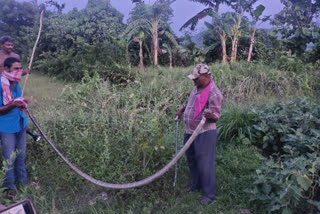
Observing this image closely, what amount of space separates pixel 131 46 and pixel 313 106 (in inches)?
358

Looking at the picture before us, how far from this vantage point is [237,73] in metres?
7.50

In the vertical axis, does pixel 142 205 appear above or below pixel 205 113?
below

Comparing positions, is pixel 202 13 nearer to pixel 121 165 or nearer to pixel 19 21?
pixel 19 21

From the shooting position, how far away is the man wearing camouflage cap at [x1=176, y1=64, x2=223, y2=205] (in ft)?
9.96

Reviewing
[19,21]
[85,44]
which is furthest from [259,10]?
[19,21]

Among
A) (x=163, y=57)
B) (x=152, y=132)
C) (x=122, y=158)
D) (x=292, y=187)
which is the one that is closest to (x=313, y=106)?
(x=292, y=187)

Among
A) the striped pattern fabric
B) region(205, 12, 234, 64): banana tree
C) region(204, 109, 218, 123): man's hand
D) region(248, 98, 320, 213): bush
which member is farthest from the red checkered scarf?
region(205, 12, 234, 64): banana tree

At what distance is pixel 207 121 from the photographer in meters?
3.08

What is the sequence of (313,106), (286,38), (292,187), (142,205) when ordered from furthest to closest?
(286,38) < (313,106) < (142,205) < (292,187)

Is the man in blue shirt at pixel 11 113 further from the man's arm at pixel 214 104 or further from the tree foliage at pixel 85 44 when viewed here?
the tree foliage at pixel 85 44

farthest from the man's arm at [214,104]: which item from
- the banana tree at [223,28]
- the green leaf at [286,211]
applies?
the banana tree at [223,28]

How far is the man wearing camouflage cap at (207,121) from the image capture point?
3037 mm

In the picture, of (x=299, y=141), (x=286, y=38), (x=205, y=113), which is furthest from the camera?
(x=286, y=38)

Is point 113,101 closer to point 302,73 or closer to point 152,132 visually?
point 152,132
